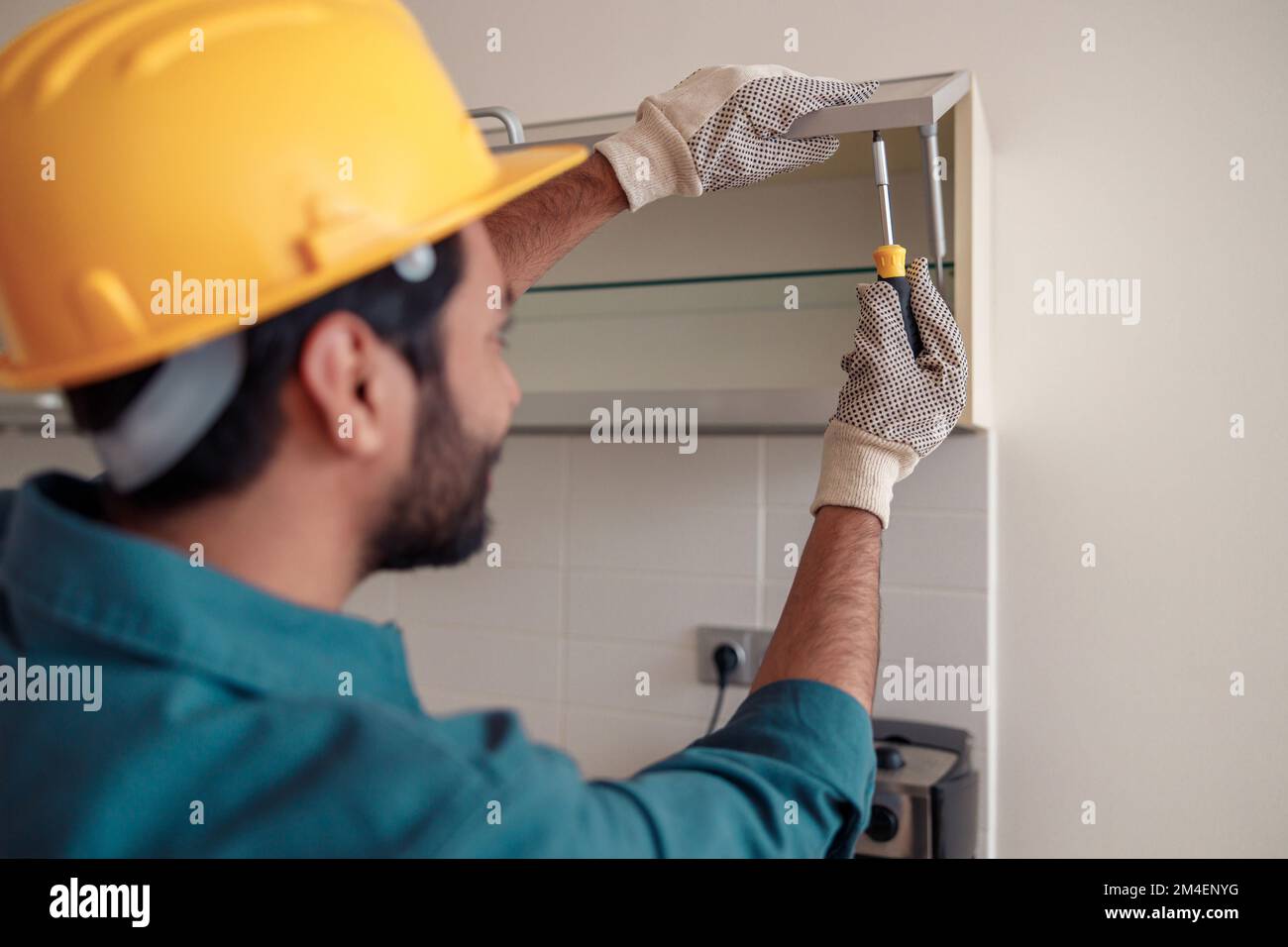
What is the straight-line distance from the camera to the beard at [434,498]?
0.58 m

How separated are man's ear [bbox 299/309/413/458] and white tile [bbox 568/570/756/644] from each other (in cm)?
91

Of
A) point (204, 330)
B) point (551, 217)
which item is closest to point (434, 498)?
point (204, 330)

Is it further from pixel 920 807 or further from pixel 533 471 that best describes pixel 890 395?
pixel 533 471

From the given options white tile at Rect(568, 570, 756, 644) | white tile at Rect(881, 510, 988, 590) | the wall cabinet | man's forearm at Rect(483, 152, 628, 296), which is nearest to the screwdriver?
the wall cabinet

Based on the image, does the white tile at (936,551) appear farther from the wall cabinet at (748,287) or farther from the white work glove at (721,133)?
the white work glove at (721,133)

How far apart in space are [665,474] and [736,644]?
0.25m

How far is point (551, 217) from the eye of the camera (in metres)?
0.92

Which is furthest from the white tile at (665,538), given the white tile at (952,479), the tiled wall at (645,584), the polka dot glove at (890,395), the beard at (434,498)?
the beard at (434,498)

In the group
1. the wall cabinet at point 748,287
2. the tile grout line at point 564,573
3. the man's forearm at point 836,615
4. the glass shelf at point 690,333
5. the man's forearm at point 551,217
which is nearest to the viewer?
the man's forearm at point 836,615

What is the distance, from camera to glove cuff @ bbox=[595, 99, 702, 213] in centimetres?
90

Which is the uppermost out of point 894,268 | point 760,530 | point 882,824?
point 894,268

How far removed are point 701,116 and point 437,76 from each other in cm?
33

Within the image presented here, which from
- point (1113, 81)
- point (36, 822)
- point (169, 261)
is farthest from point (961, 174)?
point (36, 822)

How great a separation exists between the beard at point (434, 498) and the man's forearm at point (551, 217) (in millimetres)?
361
